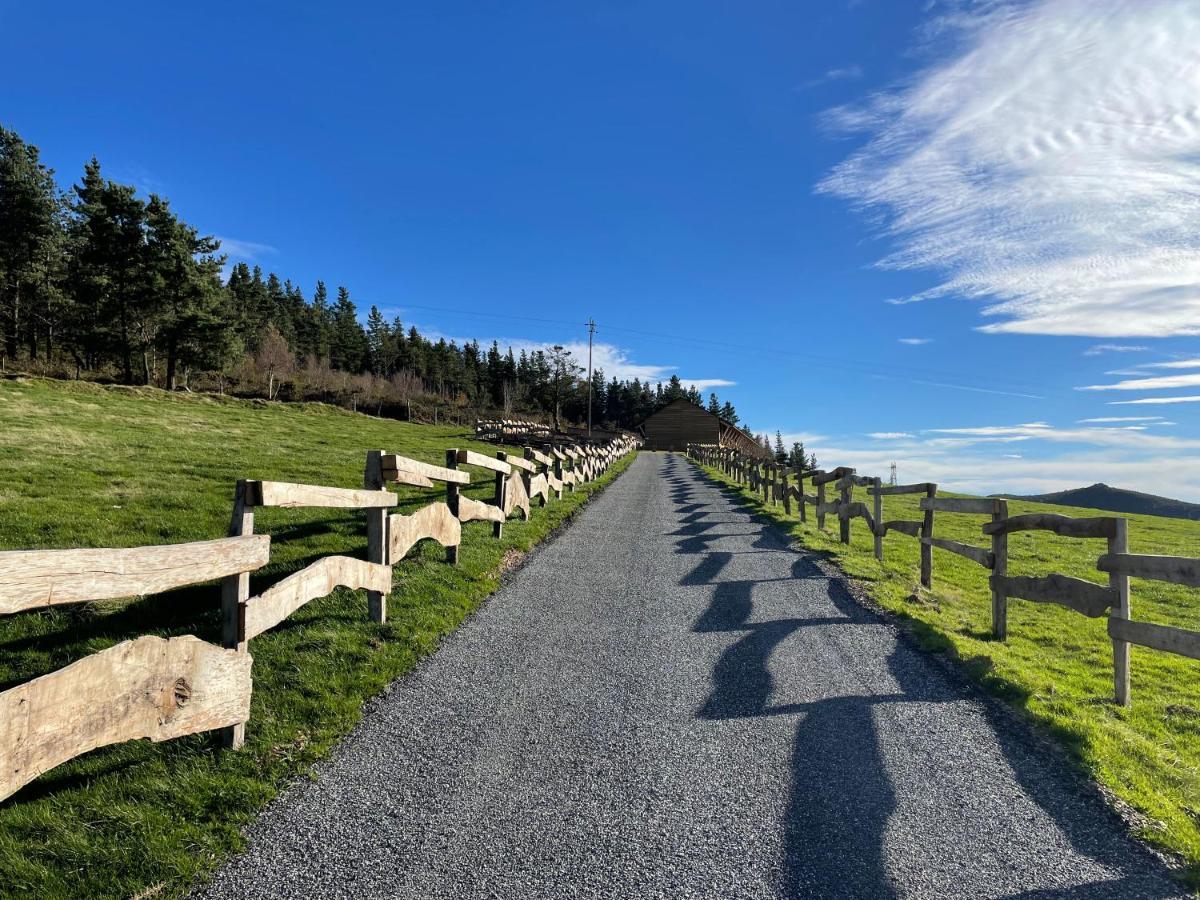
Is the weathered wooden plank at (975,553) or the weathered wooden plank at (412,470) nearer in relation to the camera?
the weathered wooden plank at (412,470)

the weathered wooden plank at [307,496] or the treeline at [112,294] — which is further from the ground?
the treeline at [112,294]

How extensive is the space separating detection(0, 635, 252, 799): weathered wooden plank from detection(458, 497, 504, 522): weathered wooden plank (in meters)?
4.48

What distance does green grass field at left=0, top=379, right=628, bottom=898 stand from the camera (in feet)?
9.07

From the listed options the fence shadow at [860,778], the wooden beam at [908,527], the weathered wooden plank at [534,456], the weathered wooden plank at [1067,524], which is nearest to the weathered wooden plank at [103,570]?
the fence shadow at [860,778]

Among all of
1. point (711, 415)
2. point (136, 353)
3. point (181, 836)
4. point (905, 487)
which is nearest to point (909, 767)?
point (181, 836)

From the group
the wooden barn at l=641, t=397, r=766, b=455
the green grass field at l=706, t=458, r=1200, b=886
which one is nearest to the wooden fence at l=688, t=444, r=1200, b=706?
the green grass field at l=706, t=458, r=1200, b=886

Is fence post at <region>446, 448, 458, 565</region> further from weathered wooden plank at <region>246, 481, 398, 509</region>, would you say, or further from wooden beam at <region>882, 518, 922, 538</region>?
wooden beam at <region>882, 518, 922, 538</region>

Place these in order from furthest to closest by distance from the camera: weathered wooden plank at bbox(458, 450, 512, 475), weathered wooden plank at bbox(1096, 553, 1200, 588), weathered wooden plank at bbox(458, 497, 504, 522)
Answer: weathered wooden plank at bbox(458, 450, 512, 475), weathered wooden plank at bbox(458, 497, 504, 522), weathered wooden plank at bbox(1096, 553, 1200, 588)

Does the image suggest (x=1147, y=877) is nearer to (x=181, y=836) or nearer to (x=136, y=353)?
(x=181, y=836)

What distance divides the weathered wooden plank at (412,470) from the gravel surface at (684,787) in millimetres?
1737

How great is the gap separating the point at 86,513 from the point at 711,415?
7225 cm

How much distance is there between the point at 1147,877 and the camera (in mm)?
2857

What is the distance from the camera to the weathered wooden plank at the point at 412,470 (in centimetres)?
603

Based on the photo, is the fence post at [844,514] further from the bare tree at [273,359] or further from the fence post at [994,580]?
the bare tree at [273,359]
